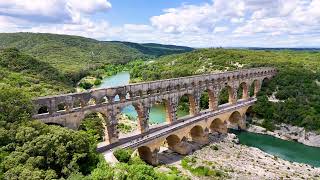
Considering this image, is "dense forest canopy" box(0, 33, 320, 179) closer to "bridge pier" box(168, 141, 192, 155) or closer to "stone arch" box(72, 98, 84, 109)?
"stone arch" box(72, 98, 84, 109)

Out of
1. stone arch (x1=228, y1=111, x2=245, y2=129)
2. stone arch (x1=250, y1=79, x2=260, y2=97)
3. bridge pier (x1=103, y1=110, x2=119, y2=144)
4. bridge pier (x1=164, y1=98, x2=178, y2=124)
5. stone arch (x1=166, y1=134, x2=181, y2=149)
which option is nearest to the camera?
bridge pier (x1=103, y1=110, x2=119, y2=144)

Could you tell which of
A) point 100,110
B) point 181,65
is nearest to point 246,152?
point 100,110

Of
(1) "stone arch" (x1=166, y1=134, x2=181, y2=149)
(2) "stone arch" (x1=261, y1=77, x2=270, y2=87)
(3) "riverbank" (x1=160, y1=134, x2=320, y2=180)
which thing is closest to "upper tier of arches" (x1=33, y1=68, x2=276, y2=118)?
(2) "stone arch" (x1=261, y1=77, x2=270, y2=87)

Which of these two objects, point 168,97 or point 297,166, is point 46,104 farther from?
point 297,166

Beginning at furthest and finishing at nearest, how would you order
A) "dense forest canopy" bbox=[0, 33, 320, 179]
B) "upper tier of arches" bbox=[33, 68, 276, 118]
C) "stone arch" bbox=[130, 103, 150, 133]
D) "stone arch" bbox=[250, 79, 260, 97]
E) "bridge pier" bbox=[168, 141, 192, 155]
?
1. "stone arch" bbox=[250, 79, 260, 97]
2. "bridge pier" bbox=[168, 141, 192, 155]
3. "stone arch" bbox=[130, 103, 150, 133]
4. "upper tier of arches" bbox=[33, 68, 276, 118]
5. "dense forest canopy" bbox=[0, 33, 320, 179]

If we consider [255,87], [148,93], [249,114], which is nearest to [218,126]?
[249,114]

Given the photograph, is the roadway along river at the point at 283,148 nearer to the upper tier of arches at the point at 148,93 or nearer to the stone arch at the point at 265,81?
the upper tier of arches at the point at 148,93

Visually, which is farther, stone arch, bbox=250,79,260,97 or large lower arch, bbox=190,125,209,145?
stone arch, bbox=250,79,260,97
